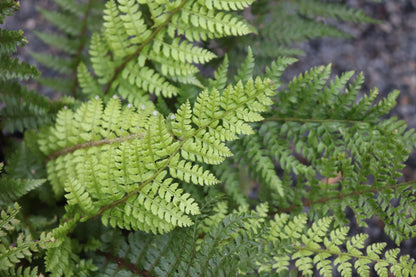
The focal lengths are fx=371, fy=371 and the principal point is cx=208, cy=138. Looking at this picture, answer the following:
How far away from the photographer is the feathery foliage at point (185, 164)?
4.41ft

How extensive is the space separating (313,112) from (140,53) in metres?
0.86

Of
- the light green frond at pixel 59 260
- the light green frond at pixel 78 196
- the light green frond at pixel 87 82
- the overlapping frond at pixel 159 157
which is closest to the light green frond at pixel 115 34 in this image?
the light green frond at pixel 87 82

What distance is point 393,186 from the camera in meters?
1.55

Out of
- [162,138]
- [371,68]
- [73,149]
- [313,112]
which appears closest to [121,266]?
[73,149]

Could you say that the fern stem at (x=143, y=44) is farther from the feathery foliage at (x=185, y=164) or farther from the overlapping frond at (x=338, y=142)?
the overlapping frond at (x=338, y=142)

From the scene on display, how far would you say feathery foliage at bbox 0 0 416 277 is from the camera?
1.34m

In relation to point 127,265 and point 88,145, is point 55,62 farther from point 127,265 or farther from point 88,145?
point 127,265

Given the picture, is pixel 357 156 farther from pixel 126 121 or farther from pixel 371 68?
pixel 371 68

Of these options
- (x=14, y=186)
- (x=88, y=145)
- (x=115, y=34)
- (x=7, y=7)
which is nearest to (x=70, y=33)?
(x=115, y=34)

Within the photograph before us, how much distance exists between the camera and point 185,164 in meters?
1.42

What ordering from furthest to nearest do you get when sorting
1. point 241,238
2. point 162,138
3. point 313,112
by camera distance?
point 313,112, point 241,238, point 162,138

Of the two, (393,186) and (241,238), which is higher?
(393,186)

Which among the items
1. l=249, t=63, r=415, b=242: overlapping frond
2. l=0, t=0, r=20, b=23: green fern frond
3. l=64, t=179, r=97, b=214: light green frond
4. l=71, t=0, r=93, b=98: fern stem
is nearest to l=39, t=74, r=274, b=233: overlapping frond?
l=64, t=179, r=97, b=214: light green frond

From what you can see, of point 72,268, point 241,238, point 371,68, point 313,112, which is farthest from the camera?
point 371,68
